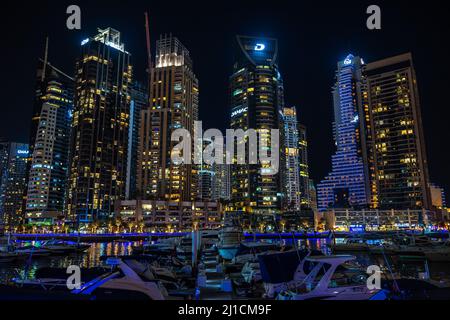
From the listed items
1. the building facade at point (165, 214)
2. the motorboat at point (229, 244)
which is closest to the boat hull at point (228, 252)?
the motorboat at point (229, 244)

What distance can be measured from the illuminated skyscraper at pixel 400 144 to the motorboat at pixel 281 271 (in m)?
190

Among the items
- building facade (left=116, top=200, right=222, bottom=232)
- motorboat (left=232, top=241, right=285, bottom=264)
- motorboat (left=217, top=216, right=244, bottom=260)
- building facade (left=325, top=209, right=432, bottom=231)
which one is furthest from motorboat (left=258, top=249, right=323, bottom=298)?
building facade (left=325, top=209, right=432, bottom=231)

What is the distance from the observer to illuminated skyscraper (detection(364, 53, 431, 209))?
181375 millimetres

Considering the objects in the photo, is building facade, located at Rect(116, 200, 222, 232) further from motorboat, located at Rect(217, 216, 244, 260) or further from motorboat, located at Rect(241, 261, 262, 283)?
motorboat, located at Rect(241, 261, 262, 283)

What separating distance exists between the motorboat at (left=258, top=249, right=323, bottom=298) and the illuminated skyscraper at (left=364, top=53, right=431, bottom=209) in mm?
190253

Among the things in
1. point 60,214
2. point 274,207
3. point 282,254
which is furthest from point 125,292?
point 60,214

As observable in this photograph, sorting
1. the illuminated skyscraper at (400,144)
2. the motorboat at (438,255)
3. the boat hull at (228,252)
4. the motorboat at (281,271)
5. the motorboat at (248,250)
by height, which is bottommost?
the motorboat at (438,255)

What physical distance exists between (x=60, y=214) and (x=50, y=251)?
140044 mm

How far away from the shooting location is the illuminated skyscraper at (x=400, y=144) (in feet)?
595

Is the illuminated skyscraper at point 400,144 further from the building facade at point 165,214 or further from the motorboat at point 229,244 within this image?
→ the motorboat at point 229,244

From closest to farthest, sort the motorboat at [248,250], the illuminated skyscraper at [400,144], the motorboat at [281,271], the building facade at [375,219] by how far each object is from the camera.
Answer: the motorboat at [281,271] → the motorboat at [248,250] → the building facade at [375,219] → the illuminated skyscraper at [400,144]
